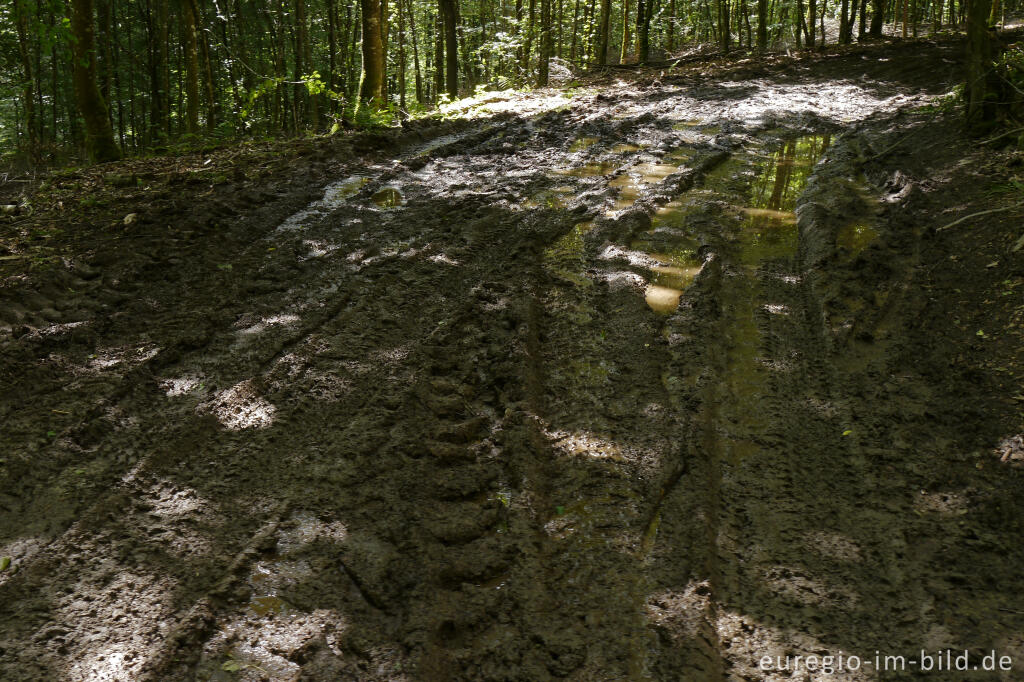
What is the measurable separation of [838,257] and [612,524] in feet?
10.1

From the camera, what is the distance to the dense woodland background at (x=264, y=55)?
28.1ft

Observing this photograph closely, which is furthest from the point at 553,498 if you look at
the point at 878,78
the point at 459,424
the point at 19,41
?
the point at 19,41

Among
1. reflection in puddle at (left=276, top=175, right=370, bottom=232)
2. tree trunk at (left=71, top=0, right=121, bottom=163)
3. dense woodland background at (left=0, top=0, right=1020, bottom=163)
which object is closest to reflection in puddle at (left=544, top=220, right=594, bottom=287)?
reflection in puddle at (left=276, top=175, right=370, bottom=232)

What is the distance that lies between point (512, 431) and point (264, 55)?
75.2 feet

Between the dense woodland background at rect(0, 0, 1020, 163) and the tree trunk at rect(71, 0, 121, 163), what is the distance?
1cm

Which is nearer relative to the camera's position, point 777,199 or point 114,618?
point 114,618

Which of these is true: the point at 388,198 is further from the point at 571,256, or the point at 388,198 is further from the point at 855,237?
the point at 855,237

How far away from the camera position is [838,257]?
4.53 m

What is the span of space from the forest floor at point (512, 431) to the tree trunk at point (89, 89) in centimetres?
145

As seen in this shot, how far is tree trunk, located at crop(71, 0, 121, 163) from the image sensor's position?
6766mm

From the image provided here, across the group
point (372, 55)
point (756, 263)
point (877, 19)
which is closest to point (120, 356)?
point (756, 263)

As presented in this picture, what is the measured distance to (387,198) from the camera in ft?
19.7

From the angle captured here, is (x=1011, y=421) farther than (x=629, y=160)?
No

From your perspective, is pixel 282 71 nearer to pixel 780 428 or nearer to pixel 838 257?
pixel 838 257
